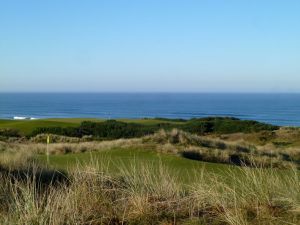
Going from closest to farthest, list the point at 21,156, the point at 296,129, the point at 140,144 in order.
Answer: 1. the point at 21,156
2. the point at 140,144
3. the point at 296,129

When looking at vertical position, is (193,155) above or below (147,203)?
below

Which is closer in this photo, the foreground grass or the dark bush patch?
the foreground grass

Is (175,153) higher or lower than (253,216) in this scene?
lower

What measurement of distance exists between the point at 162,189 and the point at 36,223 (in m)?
2.08

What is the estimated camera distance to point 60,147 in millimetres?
22172

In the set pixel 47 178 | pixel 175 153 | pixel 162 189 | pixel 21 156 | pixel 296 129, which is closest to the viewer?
pixel 162 189

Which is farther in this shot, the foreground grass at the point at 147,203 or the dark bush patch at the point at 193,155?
the dark bush patch at the point at 193,155

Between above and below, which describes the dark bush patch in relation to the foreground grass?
below

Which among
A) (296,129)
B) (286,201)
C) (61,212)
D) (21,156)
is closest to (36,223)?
(61,212)

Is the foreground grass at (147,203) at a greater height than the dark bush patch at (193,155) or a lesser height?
greater

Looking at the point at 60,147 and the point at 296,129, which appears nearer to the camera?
the point at 60,147

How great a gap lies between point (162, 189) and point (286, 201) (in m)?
1.51

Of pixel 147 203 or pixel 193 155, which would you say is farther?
pixel 193 155

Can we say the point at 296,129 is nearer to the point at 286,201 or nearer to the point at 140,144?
the point at 140,144
